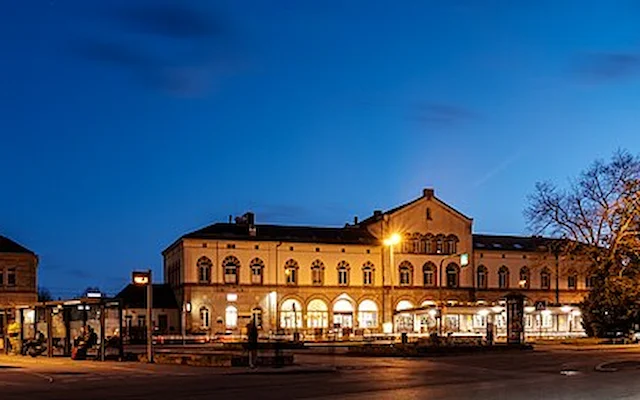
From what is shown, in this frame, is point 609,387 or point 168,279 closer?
point 609,387

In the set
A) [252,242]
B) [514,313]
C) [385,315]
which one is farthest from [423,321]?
[514,313]

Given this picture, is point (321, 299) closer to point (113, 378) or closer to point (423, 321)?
point (423, 321)

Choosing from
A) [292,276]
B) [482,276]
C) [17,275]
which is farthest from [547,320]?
[17,275]

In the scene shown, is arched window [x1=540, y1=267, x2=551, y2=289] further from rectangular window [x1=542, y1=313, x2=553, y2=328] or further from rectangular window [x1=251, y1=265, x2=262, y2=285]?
rectangular window [x1=251, y1=265, x2=262, y2=285]

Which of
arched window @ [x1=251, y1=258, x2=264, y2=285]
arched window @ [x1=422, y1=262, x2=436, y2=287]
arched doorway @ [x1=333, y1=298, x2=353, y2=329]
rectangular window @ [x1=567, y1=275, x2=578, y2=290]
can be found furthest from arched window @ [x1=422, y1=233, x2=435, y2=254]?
arched window @ [x1=251, y1=258, x2=264, y2=285]

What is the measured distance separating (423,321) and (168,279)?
93.2 feet

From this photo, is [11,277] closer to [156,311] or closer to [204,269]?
[156,311]

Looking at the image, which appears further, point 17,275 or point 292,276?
point 292,276

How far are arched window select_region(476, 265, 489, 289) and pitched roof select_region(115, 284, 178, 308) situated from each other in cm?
3336

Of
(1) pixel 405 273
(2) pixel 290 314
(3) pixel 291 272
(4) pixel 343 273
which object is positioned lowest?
(2) pixel 290 314

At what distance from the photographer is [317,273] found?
9188cm

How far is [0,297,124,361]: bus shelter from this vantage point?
38.7 meters

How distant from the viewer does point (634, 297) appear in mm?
61125

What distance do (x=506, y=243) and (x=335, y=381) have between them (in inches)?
3206
